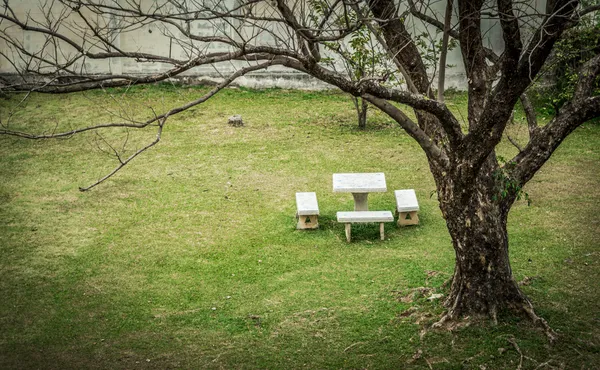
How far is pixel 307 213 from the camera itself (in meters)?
10.4

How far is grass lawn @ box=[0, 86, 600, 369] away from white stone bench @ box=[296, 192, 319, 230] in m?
0.23

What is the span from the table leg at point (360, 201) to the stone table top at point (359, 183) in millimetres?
160

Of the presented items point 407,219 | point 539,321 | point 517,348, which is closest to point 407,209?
point 407,219

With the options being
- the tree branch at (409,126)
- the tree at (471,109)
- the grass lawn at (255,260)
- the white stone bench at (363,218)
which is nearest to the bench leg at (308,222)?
the grass lawn at (255,260)

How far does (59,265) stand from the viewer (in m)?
9.51

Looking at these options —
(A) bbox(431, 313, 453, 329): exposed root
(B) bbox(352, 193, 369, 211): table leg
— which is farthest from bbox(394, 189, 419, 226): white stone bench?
(A) bbox(431, 313, 453, 329): exposed root

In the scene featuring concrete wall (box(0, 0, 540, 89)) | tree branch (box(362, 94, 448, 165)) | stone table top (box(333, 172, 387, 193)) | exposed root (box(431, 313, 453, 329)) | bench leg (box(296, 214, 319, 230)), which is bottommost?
exposed root (box(431, 313, 453, 329))

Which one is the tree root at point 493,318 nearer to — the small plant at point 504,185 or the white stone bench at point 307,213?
the small plant at point 504,185

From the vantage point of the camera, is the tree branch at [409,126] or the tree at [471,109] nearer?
the tree at [471,109]

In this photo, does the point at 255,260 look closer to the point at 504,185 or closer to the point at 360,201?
the point at 360,201

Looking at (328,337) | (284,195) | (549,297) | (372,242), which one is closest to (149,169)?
(284,195)

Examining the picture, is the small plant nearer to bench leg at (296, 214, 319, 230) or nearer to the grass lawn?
the grass lawn

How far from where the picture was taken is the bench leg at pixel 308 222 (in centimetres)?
1053

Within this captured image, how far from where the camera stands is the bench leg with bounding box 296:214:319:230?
10.5 metres
